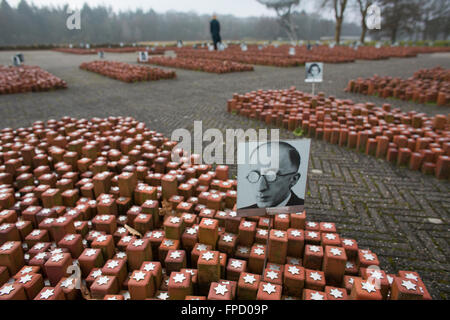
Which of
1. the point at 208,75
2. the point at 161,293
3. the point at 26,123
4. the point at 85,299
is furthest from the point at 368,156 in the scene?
the point at 208,75

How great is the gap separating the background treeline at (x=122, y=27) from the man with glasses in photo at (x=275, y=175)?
21.9 m

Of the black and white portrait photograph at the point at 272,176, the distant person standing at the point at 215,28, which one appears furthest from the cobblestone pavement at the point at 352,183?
the distant person standing at the point at 215,28

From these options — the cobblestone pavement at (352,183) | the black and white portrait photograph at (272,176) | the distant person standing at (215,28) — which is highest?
the distant person standing at (215,28)

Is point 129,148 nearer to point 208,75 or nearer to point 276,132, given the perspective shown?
point 276,132

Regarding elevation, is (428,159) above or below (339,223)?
above

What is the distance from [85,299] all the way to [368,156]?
4.93 meters

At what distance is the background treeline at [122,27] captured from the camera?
43625mm

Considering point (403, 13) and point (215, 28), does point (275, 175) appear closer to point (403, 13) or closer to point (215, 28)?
point (215, 28)

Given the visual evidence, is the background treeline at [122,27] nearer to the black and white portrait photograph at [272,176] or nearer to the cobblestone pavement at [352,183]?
the cobblestone pavement at [352,183]

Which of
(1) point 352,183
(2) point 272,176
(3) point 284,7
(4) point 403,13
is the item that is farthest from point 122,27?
(2) point 272,176

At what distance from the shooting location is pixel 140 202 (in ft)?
10.4

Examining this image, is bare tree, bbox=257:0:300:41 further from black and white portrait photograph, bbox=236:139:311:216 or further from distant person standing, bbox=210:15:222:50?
black and white portrait photograph, bbox=236:139:311:216

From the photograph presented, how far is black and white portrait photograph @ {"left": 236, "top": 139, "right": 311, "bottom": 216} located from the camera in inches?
77.7

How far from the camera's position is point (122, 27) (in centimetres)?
5678
